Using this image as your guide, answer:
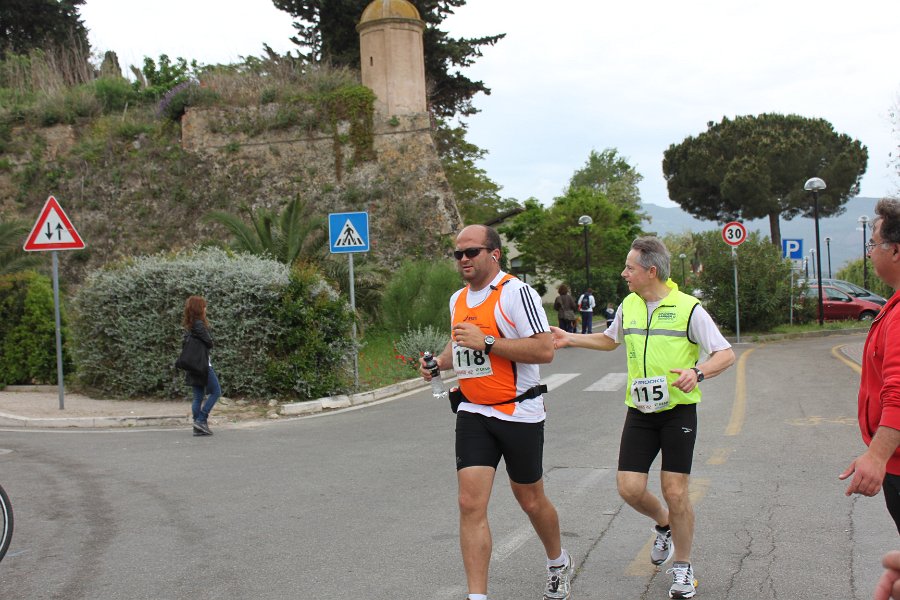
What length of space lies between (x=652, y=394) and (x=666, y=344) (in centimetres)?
30

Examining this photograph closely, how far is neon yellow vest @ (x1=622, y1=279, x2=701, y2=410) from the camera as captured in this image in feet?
16.2

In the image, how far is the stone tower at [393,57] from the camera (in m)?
33.9

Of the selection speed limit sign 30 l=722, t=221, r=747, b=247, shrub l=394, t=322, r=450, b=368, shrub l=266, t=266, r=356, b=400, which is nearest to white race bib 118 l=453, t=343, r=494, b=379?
shrub l=266, t=266, r=356, b=400

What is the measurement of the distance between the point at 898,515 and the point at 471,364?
2096 millimetres

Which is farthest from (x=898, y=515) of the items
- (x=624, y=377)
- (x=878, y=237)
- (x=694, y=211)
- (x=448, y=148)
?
(x=694, y=211)

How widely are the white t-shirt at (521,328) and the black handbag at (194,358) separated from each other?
7115 millimetres

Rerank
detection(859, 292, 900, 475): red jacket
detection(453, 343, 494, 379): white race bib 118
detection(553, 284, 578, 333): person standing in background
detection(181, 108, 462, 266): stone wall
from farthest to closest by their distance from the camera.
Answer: detection(181, 108, 462, 266): stone wall < detection(553, 284, 578, 333): person standing in background < detection(453, 343, 494, 379): white race bib 118 < detection(859, 292, 900, 475): red jacket

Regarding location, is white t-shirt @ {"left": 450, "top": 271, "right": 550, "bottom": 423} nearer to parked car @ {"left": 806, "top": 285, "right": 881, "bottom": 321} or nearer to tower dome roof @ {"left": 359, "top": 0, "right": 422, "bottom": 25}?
parked car @ {"left": 806, "top": 285, "right": 881, "bottom": 321}

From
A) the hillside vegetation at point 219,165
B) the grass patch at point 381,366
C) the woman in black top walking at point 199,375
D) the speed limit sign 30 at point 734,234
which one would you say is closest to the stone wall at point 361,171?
the hillside vegetation at point 219,165

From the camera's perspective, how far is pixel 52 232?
13188mm

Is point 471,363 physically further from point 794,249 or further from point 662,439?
point 794,249

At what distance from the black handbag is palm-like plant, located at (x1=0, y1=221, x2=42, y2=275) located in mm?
9285

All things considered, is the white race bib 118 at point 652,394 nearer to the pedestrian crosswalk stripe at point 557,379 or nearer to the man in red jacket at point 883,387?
the man in red jacket at point 883,387

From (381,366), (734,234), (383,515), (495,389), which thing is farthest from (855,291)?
(495,389)
